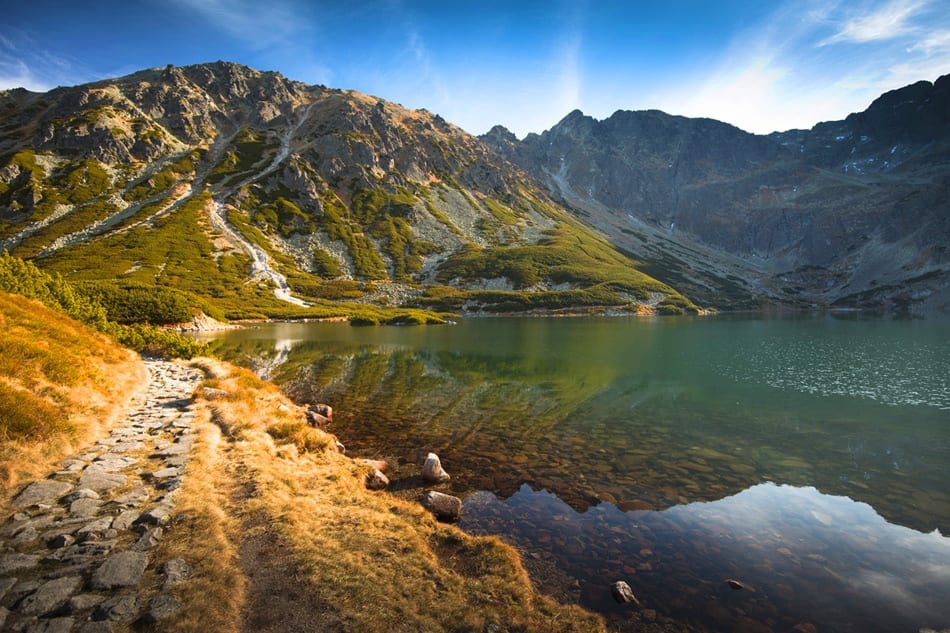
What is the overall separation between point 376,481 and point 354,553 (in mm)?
6690

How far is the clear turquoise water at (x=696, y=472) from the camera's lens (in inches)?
448

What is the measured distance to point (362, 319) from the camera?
10988cm

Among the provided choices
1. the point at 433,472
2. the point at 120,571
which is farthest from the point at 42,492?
the point at 433,472

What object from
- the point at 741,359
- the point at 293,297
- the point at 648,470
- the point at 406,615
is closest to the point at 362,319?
the point at 293,297

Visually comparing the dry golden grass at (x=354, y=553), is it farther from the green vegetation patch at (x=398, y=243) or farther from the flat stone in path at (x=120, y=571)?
the green vegetation patch at (x=398, y=243)

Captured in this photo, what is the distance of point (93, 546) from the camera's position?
27.8ft

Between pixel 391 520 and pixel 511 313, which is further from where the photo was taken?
pixel 511 313

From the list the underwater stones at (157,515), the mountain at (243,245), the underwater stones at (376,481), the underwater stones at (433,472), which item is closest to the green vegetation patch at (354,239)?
the mountain at (243,245)

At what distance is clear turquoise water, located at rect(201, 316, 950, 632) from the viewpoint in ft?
37.3

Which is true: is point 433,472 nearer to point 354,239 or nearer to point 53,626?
point 53,626

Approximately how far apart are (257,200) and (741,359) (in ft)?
603

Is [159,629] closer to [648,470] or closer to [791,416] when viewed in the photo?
[648,470]

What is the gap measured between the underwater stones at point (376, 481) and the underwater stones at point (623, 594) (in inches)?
350

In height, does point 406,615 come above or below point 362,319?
above
